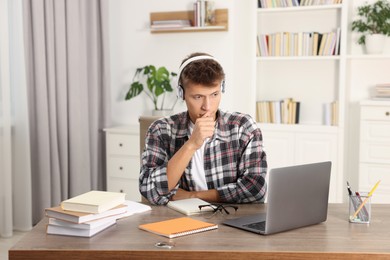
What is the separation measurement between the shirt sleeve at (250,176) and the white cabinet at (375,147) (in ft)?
7.03

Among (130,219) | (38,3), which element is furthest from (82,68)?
(130,219)

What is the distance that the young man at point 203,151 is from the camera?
216 cm

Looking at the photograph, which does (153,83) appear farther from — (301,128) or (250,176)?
(250,176)

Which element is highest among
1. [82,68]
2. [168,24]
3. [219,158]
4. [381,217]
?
[168,24]

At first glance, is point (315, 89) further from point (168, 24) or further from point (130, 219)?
point (130, 219)

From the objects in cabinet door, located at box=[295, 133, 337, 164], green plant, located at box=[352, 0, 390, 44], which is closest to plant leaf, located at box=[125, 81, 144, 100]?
cabinet door, located at box=[295, 133, 337, 164]

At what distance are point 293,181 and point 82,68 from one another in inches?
125

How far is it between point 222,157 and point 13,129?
2315mm

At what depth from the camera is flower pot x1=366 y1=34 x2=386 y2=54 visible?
14.0 feet

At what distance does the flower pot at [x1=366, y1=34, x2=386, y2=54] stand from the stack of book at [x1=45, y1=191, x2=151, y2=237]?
10.1 feet

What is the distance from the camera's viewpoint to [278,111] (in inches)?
179

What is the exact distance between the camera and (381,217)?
1.91 metres

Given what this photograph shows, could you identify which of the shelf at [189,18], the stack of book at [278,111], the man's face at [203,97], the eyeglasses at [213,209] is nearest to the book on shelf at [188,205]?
the eyeglasses at [213,209]

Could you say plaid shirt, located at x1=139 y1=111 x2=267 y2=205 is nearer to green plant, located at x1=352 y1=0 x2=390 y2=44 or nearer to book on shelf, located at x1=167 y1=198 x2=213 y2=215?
book on shelf, located at x1=167 y1=198 x2=213 y2=215
